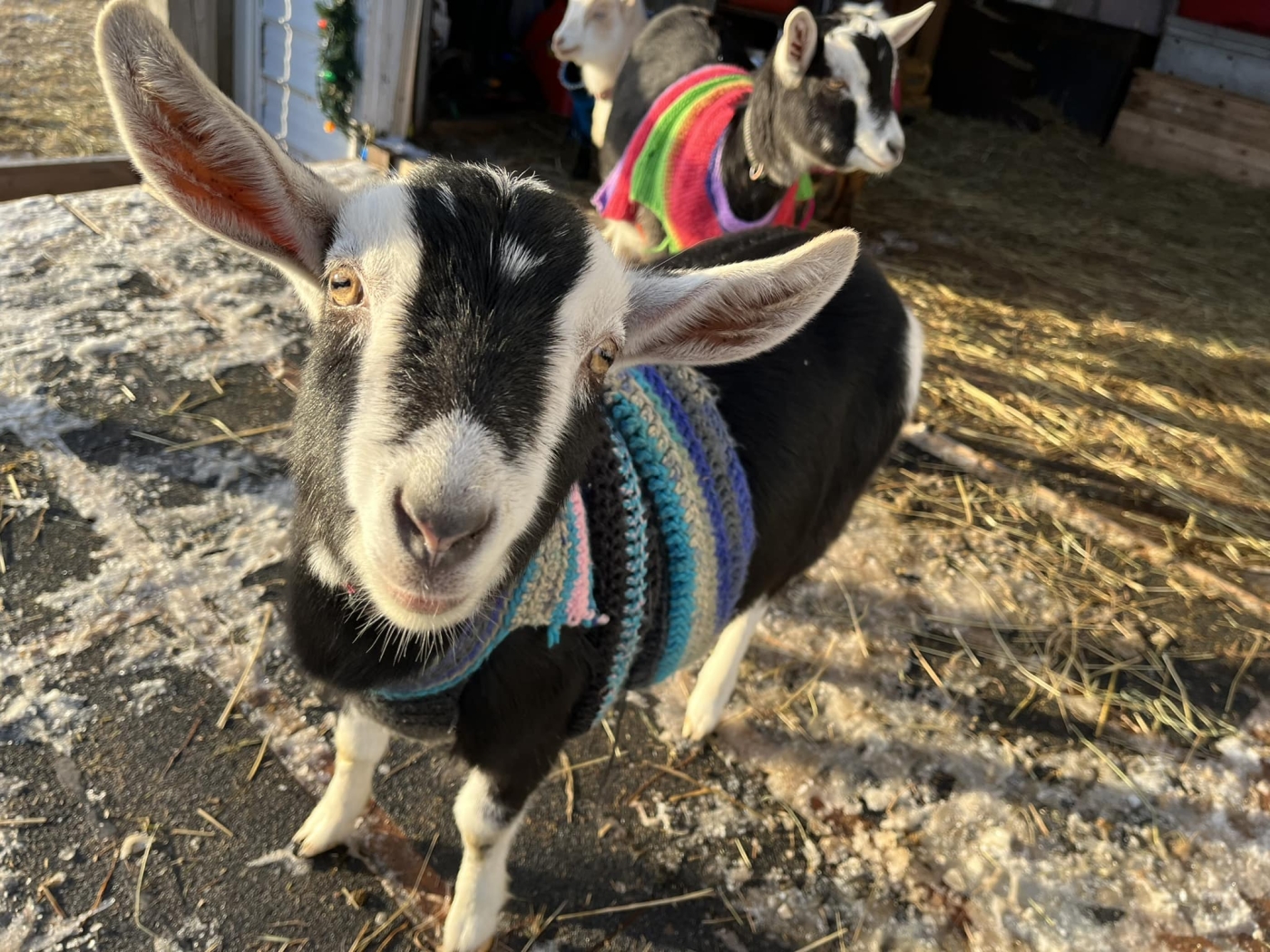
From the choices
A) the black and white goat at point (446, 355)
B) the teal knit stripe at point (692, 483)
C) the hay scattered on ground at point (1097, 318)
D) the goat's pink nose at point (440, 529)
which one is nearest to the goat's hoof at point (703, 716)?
the teal knit stripe at point (692, 483)

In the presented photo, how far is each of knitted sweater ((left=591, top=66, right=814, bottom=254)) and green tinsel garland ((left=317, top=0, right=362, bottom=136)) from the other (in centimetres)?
263

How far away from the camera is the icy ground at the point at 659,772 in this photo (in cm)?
198

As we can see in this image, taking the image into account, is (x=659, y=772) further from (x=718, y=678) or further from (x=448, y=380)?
(x=448, y=380)

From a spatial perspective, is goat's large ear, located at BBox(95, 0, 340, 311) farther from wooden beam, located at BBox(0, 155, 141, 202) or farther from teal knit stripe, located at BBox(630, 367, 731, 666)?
wooden beam, located at BBox(0, 155, 141, 202)

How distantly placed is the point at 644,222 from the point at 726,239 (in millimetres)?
1765

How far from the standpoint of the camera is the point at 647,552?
1.74 metres

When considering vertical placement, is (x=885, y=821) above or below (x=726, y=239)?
below

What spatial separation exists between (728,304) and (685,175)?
2488mm

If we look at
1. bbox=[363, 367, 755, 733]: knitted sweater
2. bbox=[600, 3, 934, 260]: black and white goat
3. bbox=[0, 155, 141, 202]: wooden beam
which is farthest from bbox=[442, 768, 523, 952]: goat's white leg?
bbox=[0, 155, 141, 202]: wooden beam

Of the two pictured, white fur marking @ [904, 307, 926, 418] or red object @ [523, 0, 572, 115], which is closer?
white fur marking @ [904, 307, 926, 418]

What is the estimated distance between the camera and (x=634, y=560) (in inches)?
65.6

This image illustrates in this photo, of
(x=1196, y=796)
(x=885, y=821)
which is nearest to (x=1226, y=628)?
(x=1196, y=796)

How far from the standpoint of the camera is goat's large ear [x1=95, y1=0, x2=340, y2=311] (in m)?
1.05

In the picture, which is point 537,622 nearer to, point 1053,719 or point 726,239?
point 726,239
